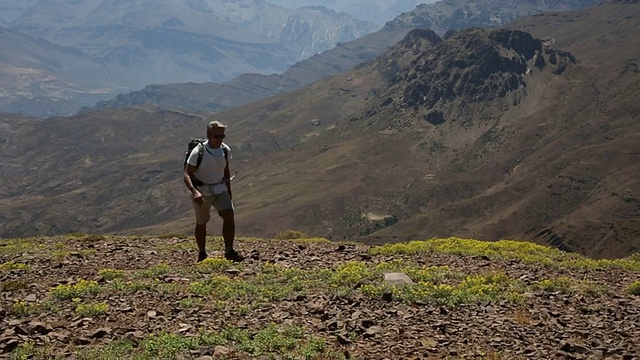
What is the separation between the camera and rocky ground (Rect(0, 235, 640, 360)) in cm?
1041

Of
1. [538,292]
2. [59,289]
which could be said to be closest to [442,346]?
[538,292]

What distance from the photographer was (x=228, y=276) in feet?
51.5

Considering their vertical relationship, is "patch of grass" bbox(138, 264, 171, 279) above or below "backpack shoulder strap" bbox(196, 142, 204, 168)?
below

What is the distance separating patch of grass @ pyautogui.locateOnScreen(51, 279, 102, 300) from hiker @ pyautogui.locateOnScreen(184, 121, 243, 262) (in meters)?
4.13

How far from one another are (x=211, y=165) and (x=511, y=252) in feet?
39.2

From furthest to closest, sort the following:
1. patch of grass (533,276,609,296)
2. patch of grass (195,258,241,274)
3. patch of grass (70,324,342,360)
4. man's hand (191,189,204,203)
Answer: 1. man's hand (191,189,204,203)
2. patch of grass (195,258,241,274)
3. patch of grass (533,276,609,296)
4. patch of grass (70,324,342,360)

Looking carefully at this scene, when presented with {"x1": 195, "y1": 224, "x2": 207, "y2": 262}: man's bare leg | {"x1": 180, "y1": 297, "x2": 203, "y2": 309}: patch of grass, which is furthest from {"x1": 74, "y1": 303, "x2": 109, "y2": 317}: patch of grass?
{"x1": 195, "y1": 224, "x2": 207, "y2": 262}: man's bare leg

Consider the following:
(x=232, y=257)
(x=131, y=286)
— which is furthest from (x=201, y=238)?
(x=131, y=286)

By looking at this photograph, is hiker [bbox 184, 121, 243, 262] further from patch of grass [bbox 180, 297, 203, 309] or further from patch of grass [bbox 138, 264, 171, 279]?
patch of grass [bbox 180, 297, 203, 309]

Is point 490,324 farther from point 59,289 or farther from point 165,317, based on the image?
point 59,289

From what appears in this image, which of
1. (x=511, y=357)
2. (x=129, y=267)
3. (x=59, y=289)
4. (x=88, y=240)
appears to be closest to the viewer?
(x=511, y=357)

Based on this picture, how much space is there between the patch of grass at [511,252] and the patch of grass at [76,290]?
9.81 metres

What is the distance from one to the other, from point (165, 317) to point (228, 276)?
12.3 feet

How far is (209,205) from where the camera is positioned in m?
17.6
